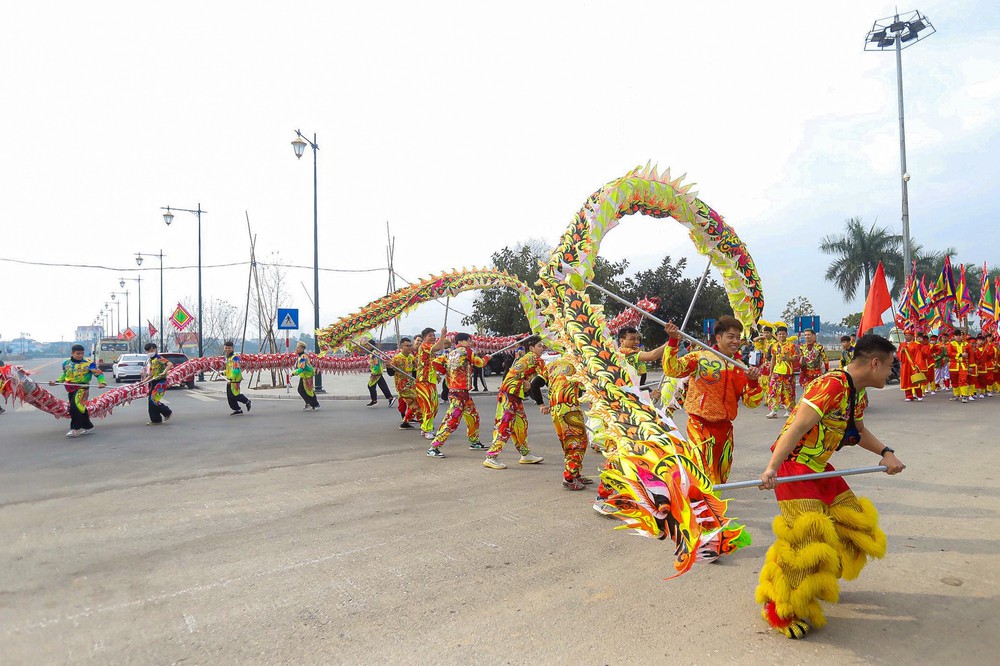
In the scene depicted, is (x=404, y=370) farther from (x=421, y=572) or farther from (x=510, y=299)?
(x=510, y=299)

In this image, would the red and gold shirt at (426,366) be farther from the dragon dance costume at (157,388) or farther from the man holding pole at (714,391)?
the man holding pole at (714,391)

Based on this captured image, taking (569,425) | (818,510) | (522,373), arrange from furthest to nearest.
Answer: (522,373) → (569,425) → (818,510)

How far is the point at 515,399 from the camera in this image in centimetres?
737

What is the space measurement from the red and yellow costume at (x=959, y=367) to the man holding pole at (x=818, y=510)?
1430cm

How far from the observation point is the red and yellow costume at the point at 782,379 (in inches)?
486

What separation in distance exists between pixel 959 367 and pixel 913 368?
3.01 feet

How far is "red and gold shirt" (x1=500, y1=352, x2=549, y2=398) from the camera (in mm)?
7234

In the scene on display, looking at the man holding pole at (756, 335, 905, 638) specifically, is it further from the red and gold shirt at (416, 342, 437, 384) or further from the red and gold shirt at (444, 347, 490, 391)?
the red and gold shirt at (416, 342, 437, 384)

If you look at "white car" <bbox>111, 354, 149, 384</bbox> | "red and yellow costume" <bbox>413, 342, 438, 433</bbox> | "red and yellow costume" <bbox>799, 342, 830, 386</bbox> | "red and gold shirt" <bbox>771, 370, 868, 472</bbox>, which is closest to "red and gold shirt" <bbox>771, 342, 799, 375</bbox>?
"red and yellow costume" <bbox>799, 342, 830, 386</bbox>

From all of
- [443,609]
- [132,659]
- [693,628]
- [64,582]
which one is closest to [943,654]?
[693,628]

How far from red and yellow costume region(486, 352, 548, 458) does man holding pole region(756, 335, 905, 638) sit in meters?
4.04

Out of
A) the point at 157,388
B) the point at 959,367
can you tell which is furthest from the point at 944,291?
the point at 157,388

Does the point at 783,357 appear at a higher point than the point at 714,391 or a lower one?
higher

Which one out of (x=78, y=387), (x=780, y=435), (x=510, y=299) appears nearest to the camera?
(x=780, y=435)
